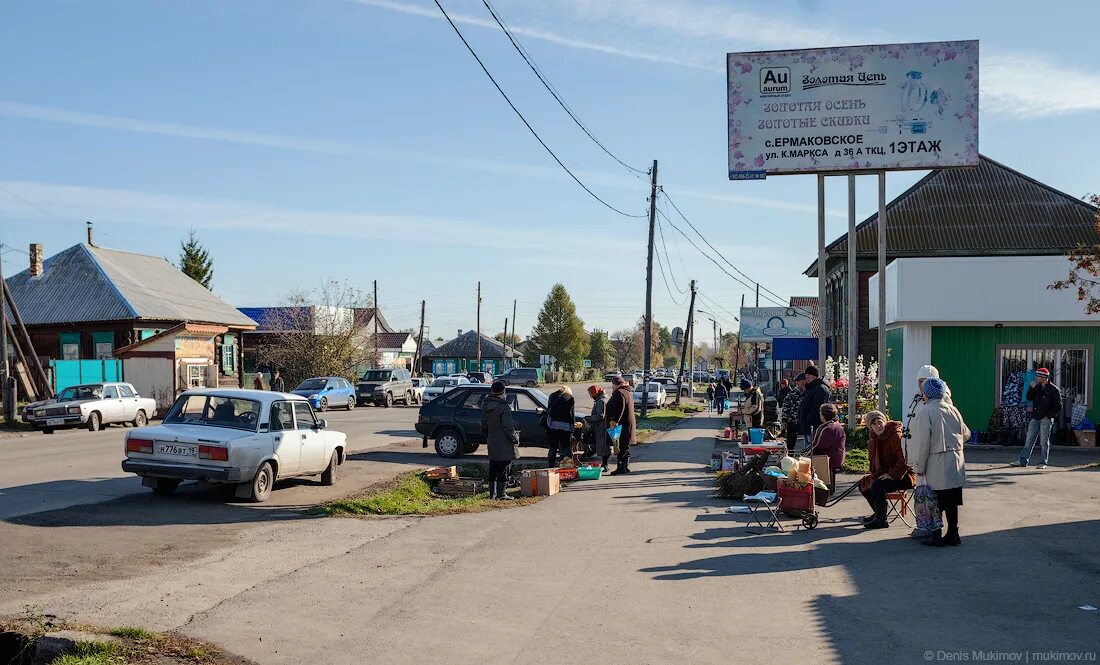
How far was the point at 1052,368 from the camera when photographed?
22.1 metres

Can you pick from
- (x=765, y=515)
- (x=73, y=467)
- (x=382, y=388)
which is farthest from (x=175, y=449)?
(x=382, y=388)

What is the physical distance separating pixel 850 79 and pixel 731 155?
2800 millimetres

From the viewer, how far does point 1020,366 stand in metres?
22.2

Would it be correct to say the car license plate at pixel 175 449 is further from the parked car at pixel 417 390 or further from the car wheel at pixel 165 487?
the parked car at pixel 417 390

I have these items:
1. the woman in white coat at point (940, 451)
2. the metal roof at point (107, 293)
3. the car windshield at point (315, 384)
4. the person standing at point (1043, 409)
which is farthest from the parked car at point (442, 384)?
the woman in white coat at point (940, 451)

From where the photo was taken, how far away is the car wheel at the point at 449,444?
1990 cm

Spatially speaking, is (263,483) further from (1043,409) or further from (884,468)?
(1043,409)

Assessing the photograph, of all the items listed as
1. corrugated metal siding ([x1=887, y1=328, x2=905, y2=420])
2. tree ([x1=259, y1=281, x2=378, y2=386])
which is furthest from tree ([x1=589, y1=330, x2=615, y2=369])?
corrugated metal siding ([x1=887, y1=328, x2=905, y2=420])

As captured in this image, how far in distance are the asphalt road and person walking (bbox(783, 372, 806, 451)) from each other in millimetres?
5453

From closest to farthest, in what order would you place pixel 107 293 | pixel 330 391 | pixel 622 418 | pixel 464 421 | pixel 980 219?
pixel 622 418, pixel 464 421, pixel 980 219, pixel 330 391, pixel 107 293

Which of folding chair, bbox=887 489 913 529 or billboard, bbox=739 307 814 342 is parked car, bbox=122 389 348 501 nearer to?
folding chair, bbox=887 489 913 529

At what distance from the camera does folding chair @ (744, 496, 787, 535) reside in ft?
35.7

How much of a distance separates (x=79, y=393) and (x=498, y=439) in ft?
66.9

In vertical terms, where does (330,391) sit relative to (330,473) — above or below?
above
